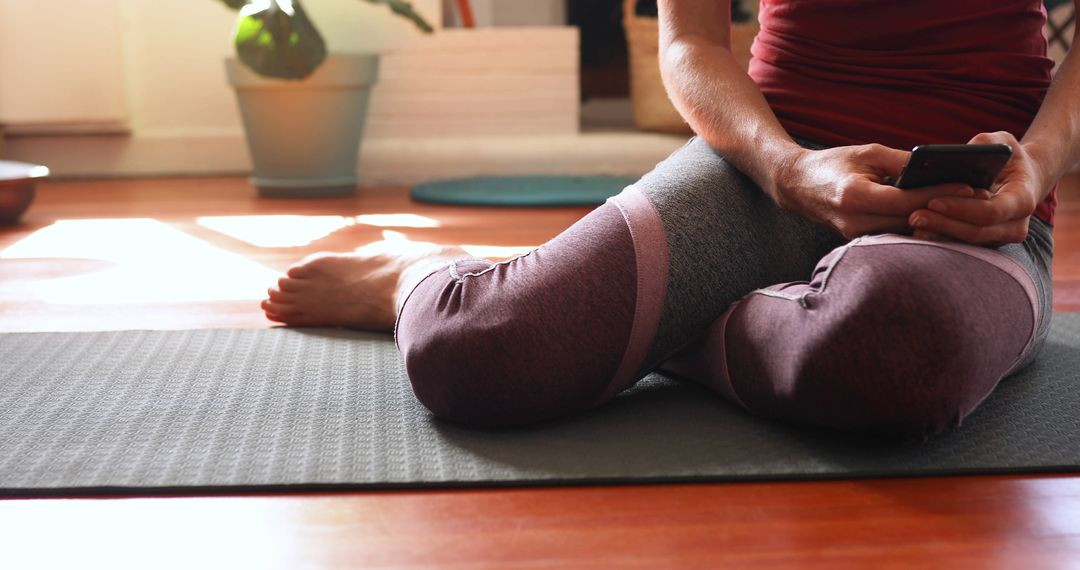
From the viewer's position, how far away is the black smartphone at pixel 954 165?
0.74 m

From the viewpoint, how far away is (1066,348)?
113cm

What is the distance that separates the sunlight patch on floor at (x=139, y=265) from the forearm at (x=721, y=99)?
0.69m

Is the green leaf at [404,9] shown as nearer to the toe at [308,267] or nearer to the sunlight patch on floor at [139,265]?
the sunlight patch on floor at [139,265]

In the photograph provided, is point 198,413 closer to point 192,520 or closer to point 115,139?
point 192,520

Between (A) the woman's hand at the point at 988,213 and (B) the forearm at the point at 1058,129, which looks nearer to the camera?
(A) the woman's hand at the point at 988,213

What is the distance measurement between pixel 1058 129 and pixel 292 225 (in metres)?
1.52

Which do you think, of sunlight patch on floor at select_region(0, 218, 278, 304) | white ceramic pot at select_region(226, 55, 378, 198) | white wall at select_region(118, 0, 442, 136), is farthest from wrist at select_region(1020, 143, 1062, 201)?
white wall at select_region(118, 0, 442, 136)

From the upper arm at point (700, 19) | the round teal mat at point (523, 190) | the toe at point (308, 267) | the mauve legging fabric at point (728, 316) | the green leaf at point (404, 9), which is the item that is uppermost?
the upper arm at point (700, 19)

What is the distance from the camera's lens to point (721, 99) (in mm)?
974

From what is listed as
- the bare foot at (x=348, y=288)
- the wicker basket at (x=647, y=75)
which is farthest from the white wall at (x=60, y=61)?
the bare foot at (x=348, y=288)

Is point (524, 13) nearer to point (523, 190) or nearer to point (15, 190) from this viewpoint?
point (523, 190)

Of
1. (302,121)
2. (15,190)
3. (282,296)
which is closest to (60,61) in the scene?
(302,121)

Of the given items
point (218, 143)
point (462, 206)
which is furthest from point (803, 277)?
point (218, 143)

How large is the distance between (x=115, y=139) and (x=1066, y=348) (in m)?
2.61
